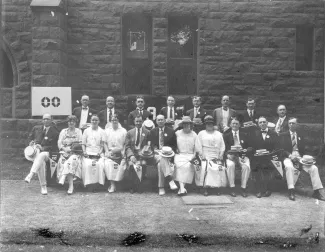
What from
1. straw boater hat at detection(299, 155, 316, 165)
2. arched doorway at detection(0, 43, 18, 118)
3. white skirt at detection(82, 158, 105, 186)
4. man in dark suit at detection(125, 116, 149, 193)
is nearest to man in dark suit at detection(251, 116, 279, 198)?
straw boater hat at detection(299, 155, 316, 165)

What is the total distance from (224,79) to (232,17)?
5.13 ft

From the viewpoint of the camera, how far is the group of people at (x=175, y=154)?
7.98 meters

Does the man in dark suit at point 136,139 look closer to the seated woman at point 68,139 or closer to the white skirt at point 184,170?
the white skirt at point 184,170

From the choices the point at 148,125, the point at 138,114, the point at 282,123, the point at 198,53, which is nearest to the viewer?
the point at 148,125

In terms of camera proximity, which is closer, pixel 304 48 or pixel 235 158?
pixel 235 158

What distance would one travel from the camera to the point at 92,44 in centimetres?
1091

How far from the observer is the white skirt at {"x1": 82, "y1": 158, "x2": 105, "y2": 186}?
801 cm

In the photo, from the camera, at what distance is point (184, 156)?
8.34 metres

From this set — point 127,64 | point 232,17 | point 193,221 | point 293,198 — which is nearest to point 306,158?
point 293,198

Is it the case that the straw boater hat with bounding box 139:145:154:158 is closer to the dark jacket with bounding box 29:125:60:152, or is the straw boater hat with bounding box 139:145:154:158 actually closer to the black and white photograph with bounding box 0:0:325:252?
the black and white photograph with bounding box 0:0:325:252

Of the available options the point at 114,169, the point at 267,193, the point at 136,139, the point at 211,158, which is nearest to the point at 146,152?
the point at 136,139

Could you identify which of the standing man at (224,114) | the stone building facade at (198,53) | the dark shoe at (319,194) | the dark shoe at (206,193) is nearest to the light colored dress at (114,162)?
the dark shoe at (206,193)

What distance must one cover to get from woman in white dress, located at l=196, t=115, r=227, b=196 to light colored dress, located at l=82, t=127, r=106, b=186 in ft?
5.95

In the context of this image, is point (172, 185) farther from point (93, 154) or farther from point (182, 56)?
point (182, 56)
